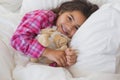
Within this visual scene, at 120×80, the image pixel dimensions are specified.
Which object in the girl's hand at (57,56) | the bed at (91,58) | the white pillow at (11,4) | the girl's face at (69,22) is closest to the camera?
the bed at (91,58)

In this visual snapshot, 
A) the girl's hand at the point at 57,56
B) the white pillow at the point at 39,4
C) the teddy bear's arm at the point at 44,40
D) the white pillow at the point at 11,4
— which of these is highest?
the white pillow at the point at 39,4

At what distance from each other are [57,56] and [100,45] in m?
0.19

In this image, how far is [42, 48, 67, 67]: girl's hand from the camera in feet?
3.41

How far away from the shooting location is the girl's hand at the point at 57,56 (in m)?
1.04

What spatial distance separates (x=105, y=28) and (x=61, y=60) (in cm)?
23

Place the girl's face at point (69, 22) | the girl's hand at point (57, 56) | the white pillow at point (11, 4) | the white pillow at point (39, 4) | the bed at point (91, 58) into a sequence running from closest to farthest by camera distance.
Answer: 1. the bed at point (91, 58)
2. the girl's hand at point (57, 56)
3. the girl's face at point (69, 22)
4. the white pillow at point (39, 4)
5. the white pillow at point (11, 4)

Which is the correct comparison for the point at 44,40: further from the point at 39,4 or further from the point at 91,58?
the point at 39,4

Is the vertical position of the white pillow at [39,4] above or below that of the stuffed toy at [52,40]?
above

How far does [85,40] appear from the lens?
1000mm

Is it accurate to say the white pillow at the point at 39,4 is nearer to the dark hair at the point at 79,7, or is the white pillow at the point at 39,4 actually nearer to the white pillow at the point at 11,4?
the dark hair at the point at 79,7

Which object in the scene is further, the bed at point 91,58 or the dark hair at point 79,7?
the dark hair at point 79,7

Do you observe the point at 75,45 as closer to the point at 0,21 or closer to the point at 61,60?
the point at 61,60

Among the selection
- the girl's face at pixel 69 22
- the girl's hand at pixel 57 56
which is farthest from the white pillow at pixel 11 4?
the girl's hand at pixel 57 56

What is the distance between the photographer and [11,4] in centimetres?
151
